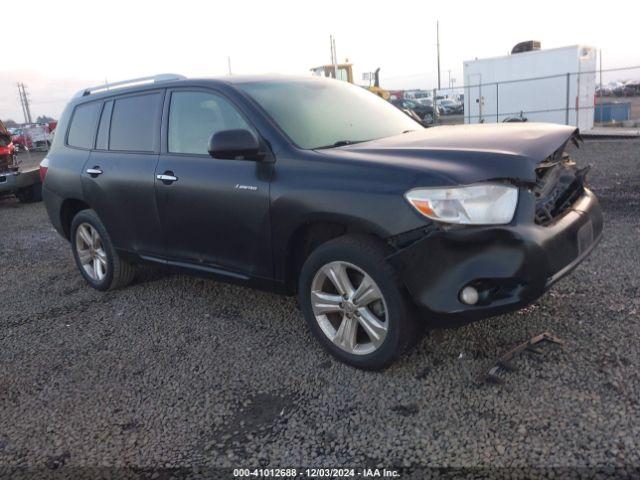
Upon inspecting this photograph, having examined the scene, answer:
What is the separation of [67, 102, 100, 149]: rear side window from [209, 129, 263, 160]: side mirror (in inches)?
86.2

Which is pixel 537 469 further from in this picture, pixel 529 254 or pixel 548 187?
pixel 548 187

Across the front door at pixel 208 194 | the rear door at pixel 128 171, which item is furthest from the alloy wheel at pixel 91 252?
the front door at pixel 208 194

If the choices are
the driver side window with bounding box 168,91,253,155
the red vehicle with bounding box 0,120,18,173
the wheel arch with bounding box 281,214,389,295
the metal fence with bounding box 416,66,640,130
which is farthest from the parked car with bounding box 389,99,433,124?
the wheel arch with bounding box 281,214,389,295

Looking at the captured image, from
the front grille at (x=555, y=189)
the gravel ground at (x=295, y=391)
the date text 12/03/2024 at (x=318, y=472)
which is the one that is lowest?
the date text 12/03/2024 at (x=318, y=472)

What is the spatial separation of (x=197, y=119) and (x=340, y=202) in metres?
1.54

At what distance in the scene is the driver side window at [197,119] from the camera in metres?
3.92

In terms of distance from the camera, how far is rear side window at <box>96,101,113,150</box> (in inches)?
195

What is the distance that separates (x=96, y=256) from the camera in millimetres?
5266

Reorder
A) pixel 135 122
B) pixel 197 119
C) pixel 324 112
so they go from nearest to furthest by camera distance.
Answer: pixel 324 112
pixel 197 119
pixel 135 122

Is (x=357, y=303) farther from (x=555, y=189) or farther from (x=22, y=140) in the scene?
(x=22, y=140)

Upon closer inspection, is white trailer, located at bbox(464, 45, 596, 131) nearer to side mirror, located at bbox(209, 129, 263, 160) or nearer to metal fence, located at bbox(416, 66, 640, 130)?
metal fence, located at bbox(416, 66, 640, 130)

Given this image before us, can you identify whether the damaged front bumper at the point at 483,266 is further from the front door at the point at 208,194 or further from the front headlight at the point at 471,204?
the front door at the point at 208,194

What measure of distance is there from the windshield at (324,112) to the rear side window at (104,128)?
1.60 meters

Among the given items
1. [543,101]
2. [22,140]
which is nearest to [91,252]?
[543,101]
